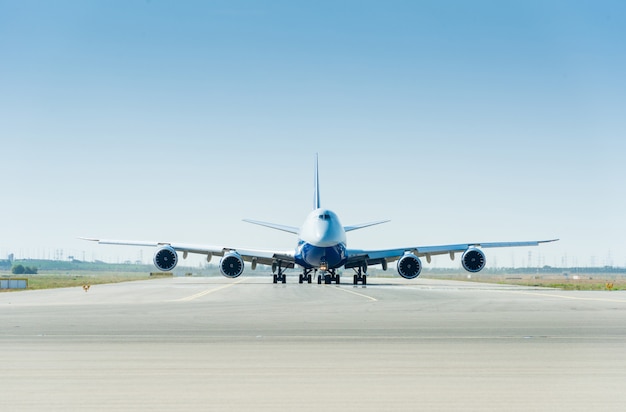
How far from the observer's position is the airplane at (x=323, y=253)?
167 ft

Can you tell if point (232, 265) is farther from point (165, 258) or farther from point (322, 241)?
point (322, 241)

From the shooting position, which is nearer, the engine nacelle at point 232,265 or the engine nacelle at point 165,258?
the engine nacelle at point 165,258

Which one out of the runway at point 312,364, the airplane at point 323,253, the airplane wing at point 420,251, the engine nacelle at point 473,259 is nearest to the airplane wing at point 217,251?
the airplane at point 323,253

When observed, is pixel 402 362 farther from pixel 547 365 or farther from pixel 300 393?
pixel 300 393

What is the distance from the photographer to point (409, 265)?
Answer: 52.3 metres

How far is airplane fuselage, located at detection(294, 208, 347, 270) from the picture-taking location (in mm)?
50219

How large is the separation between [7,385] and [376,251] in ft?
155

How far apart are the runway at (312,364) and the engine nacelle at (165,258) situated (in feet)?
103

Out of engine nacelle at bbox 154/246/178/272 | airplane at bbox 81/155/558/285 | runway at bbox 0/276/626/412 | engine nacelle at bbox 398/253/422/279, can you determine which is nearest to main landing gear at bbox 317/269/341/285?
airplane at bbox 81/155/558/285

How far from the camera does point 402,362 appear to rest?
36.7 ft

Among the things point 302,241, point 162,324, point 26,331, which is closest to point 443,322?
point 162,324

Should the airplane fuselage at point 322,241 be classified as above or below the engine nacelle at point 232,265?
above

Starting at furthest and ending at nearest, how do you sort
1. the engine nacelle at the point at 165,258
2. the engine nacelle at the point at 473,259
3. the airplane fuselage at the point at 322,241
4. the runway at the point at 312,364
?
1. the engine nacelle at the point at 165,258
2. the engine nacelle at the point at 473,259
3. the airplane fuselage at the point at 322,241
4. the runway at the point at 312,364

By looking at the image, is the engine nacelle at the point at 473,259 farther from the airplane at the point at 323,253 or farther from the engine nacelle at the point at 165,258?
the engine nacelle at the point at 165,258
